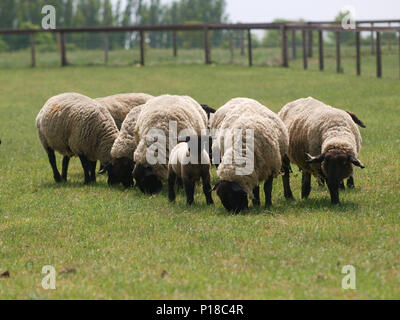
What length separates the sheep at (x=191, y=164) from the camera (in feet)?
32.0

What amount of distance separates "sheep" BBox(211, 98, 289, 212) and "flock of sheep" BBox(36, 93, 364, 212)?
0.04ft

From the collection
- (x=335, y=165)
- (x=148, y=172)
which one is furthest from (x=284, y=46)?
(x=335, y=165)

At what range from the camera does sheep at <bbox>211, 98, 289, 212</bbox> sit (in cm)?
930

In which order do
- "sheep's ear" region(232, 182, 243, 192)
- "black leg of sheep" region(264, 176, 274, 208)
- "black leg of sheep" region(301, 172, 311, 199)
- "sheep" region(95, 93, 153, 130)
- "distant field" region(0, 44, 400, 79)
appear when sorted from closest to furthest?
"sheep's ear" region(232, 182, 243, 192)
"black leg of sheep" region(264, 176, 274, 208)
"black leg of sheep" region(301, 172, 311, 199)
"sheep" region(95, 93, 153, 130)
"distant field" region(0, 44, 400, 79)

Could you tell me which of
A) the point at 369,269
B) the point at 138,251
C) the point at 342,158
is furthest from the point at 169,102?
the point at 369,269

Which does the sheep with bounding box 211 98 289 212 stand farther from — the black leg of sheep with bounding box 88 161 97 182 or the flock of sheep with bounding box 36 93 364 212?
the black leg of sheep with bounding box 88 161 97 182

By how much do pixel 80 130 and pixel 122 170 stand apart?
3.57ft

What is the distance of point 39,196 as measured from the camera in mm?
11031

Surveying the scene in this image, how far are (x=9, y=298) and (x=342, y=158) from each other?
467cm

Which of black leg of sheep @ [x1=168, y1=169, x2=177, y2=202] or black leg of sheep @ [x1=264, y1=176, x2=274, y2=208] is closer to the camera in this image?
black leg of sheep @ [x1=264, y1=176, x2=274, y2=208]

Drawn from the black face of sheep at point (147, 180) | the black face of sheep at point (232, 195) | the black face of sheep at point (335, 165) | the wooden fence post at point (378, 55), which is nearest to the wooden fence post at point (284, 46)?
the wooden fence post at point (378, 55)

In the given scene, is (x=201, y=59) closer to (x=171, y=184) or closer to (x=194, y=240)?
(x=171, y=184)

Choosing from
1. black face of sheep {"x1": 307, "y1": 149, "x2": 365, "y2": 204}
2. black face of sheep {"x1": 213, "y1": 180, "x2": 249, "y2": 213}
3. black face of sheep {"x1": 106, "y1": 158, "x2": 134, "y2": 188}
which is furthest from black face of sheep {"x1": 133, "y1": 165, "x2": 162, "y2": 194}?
black face of sheep {"x1": 307, "y1": 149, "x2": 365, "y2": 204}

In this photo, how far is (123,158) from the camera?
1148 cm
